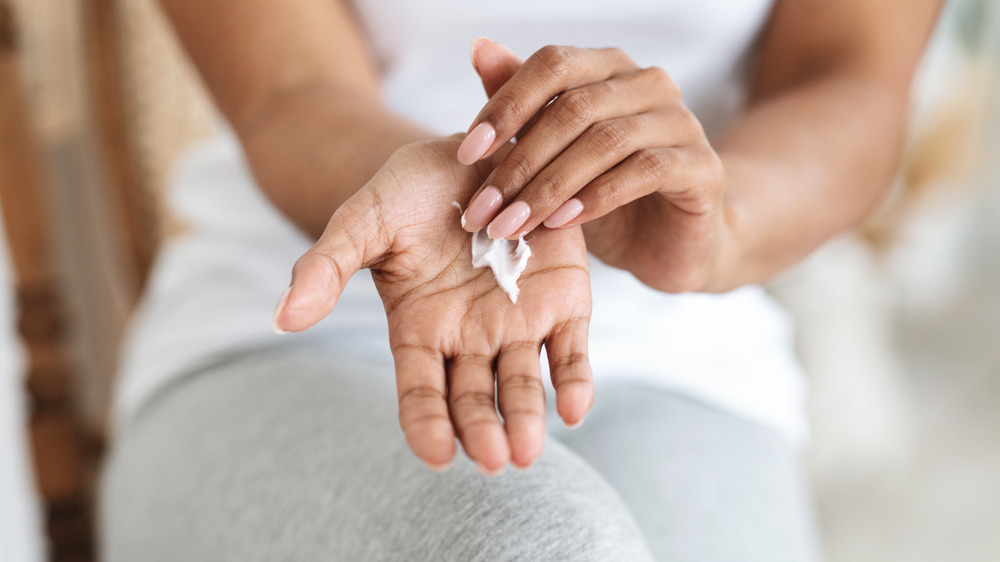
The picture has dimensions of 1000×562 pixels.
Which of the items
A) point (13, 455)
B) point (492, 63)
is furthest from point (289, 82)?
point (13, 455)

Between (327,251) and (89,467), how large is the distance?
0.76 metres

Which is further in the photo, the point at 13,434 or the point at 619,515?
the point at 13,434

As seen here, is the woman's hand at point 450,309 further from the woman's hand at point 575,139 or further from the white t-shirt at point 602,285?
the white t-shirt at point 602,285

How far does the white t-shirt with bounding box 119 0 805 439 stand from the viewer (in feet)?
1.61

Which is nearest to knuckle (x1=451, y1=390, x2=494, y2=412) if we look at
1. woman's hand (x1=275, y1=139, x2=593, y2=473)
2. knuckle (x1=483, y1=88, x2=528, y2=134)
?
woman's hand (x1=275, y1=139, x2=593, y2=473)

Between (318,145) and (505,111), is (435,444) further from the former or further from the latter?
(318,145)

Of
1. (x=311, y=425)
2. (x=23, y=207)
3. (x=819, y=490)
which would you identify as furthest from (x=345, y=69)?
(x=819, y=490)

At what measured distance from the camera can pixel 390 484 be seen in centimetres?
40

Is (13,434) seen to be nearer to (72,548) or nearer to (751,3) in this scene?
(72,548)

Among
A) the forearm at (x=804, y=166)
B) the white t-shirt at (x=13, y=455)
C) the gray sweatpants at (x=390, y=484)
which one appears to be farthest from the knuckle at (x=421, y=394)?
the white t-shirt at (x=13, y=455)

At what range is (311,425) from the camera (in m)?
0.45

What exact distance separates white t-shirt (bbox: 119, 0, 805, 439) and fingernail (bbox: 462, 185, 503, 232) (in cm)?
14

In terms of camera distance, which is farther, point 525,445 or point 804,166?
point 804,166

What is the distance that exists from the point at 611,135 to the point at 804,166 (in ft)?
0.79
